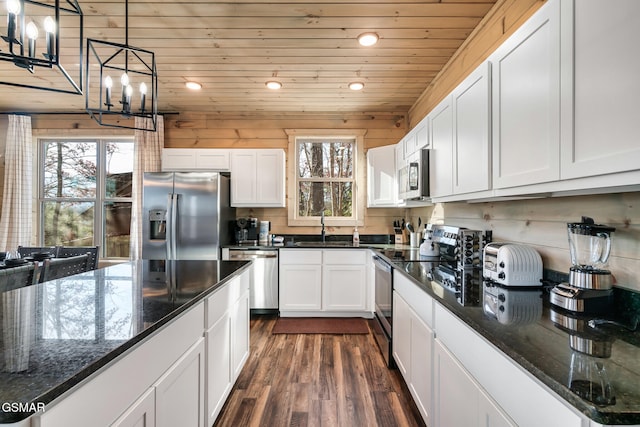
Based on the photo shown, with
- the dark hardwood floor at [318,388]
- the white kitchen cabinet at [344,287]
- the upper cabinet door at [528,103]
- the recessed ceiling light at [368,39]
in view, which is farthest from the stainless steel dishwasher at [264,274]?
the upper cabinet door at [528,103]

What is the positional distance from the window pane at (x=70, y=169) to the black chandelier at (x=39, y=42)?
116 cm

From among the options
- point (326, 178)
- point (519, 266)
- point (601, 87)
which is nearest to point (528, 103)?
point (601, 87)

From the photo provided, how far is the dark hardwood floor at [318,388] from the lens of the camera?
1.84 metres

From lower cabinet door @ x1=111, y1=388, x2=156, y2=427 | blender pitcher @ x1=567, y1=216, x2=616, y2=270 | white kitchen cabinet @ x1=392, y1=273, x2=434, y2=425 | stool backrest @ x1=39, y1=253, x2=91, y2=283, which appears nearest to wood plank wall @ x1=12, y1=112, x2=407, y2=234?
stool backrest @ x1=39, y1=253, x2=91, y2=283

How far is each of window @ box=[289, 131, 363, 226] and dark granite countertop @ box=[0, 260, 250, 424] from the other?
2634 millimetres

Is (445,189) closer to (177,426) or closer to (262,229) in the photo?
(177,426)

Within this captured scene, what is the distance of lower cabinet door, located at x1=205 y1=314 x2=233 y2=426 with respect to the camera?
5.04ft

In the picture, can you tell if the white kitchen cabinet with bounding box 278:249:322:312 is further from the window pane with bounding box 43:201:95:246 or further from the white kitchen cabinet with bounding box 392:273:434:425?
the window pane with bounding box 43:201:95:246

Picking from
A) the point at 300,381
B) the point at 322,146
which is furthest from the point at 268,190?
the point at 300,381

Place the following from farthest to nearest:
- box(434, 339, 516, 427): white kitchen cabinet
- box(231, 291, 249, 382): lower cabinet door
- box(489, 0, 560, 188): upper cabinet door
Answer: box(231, 291, 249, 382): lower cabinet door < box(489, 0, 560, 188): upper cabinet door < box(434, 339, 516, 427): white kitchen cabinet

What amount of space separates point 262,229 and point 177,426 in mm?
3001

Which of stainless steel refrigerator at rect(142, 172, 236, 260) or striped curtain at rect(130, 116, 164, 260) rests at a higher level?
striped curtain at rect(130, 116, 164, 260)

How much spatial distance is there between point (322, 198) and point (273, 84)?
5.53 feet

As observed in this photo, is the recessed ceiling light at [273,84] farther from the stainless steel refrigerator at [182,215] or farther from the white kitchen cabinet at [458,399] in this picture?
the white kitchen cabinet at [458,399]
